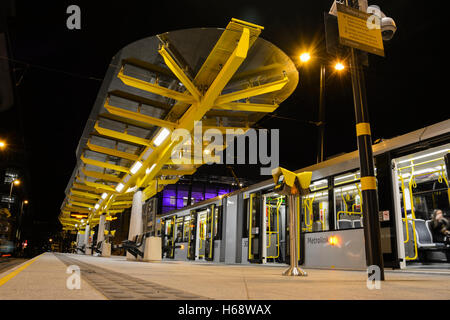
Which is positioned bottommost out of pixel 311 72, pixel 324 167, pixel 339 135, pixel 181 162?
pixel 324 167

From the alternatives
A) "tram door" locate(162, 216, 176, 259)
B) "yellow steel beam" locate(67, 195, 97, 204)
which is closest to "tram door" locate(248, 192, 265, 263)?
"tram door" locate(162, 216, 176, 259)

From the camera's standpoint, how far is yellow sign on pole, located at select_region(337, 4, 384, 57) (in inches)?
150

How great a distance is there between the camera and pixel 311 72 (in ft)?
42.5

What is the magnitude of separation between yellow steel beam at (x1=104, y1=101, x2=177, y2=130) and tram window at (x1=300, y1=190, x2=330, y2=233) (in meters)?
4.10

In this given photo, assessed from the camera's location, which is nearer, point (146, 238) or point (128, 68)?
point (128, 68)

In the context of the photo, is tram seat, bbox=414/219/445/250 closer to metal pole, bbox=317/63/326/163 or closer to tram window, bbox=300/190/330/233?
tram window, bbox=300/190/330/233

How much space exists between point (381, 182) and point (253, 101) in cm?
351

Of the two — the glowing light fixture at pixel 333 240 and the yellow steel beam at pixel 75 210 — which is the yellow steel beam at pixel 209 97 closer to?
the glowing light fixture at pixel 333 240

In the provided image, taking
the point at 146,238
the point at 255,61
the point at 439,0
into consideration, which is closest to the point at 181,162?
the point at 146,238

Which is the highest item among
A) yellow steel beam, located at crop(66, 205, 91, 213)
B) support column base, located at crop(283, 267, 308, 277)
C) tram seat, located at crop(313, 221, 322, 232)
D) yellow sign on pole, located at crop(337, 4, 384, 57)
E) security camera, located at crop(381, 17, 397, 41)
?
security camera, located at crop(381, 17, 397, 41)

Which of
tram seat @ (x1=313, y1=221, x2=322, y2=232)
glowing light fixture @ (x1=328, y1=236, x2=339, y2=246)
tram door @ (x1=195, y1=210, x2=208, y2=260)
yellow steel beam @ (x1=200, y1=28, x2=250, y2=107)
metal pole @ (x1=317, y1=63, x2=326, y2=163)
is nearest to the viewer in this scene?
yellow steel beam @ (x1=200, y1=28, x2=250, y2=107)
